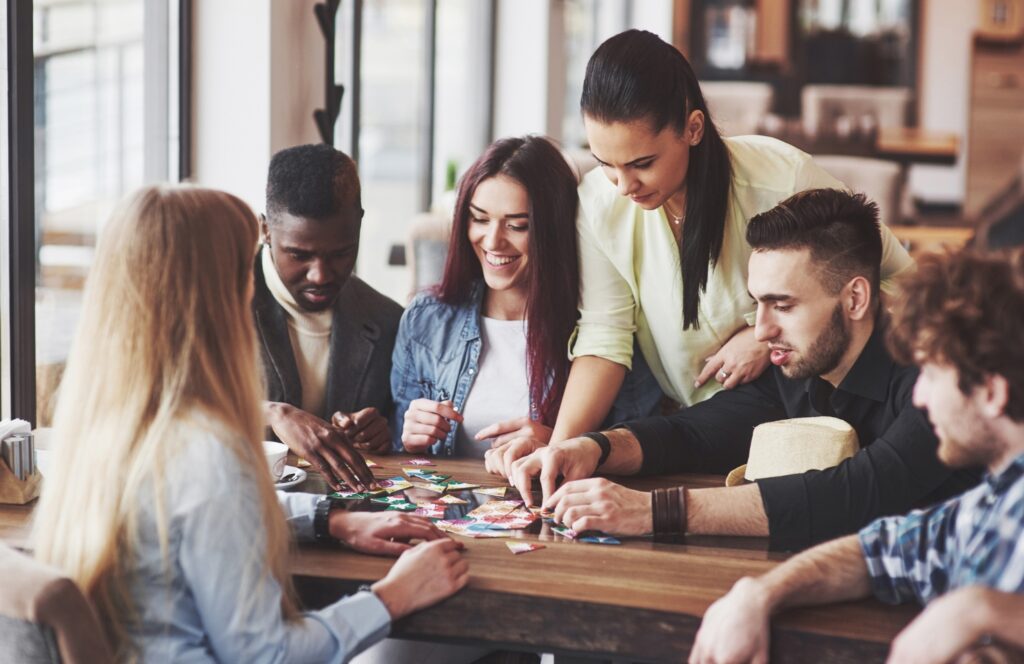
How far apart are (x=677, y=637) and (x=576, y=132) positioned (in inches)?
297

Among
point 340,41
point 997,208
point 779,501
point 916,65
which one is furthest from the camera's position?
point 916,65

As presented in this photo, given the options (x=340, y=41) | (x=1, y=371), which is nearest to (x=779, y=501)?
(x=1, y=371)

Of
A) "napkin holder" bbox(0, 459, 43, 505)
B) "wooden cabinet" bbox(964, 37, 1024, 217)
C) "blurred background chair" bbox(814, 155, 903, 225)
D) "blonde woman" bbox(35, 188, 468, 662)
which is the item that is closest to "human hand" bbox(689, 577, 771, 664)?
"blonde woman" bbox(35, 188, 468, 662)

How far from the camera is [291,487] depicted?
222 cm

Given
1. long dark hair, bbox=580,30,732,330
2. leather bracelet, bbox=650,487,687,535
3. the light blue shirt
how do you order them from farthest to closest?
1. long dark hair, bbox=580,30,732,330
2. leather bracelet, bbox=650,487,687,535
3. the light blue shirt

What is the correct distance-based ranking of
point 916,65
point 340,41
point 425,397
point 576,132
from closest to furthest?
point 425,397, point 340,41, point 576,132, point 916,65

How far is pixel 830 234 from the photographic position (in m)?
2.27

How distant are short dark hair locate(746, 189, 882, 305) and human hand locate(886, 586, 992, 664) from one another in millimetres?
866

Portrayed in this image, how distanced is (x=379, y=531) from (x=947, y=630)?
0.86 m

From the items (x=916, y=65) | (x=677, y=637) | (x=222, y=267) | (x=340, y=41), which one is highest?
(x=916, y=65)

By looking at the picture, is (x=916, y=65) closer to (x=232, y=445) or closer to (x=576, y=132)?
(x=576, y=132)

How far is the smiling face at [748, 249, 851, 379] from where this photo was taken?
7.32ft

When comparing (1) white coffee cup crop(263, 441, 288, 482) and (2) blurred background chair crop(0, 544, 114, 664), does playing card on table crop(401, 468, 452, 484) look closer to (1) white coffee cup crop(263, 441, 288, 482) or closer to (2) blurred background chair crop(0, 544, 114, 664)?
(1) white coffee cup crop(263, 441, 288, 482)

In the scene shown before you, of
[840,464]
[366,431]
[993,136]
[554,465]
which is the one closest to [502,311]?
[366,431]
